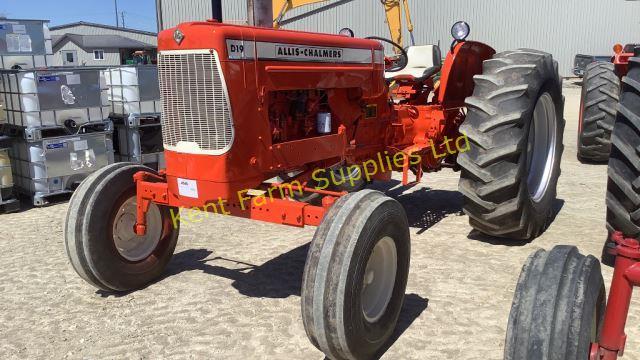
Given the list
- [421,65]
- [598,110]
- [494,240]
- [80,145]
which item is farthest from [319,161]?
[598,110]

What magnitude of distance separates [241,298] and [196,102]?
1.42 metres

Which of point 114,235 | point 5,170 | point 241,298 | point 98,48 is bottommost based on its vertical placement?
point 241,298

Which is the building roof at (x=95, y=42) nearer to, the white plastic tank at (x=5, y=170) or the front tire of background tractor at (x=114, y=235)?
the white plastic tank at (x=5, y=170)

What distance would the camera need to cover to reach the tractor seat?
228 inches

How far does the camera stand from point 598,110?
7727mm

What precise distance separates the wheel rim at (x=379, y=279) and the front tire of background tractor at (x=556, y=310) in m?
1.16

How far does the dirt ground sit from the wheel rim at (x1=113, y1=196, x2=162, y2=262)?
0.28 m

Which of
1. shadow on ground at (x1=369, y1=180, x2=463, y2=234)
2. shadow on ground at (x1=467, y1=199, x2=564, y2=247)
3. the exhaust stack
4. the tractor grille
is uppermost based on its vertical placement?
the exhaust stack

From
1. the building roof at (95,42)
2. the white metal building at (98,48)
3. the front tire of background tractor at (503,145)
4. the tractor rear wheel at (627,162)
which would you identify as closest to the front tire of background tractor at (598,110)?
the front tire of background tractor at (503,145)

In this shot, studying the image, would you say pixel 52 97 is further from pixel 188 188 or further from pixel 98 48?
pixel 98 48

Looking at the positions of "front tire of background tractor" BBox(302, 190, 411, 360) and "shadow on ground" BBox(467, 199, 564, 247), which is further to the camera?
"shadow on ground" BBox(467, 199, 564, 247)

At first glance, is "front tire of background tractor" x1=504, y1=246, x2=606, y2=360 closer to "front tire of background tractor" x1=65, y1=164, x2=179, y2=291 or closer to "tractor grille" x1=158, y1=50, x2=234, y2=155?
"tractor grille" x1=158, y1=50, x2=234, y2=155

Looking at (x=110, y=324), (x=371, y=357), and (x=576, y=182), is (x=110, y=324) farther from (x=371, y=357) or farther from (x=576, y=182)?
Result: (x=576, y=182)

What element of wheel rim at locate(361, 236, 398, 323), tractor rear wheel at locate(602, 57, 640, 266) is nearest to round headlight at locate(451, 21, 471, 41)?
tractor rear wheel at locate(602, 57, 640, 266)
